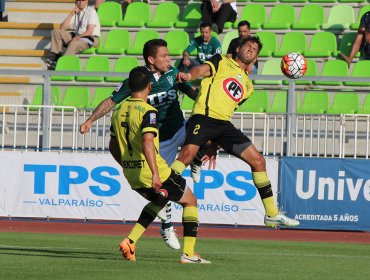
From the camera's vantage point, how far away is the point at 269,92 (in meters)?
20.4

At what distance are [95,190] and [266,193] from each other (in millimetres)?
6738

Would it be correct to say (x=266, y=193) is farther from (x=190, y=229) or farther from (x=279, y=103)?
(x=279, y=103)

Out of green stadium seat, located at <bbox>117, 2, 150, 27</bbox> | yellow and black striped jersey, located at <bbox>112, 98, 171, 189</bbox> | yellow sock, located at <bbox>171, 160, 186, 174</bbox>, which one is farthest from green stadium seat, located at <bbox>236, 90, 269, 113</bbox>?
yellow and black striped jersey, located at <bbox>112, 98, 171, 189</bbox>

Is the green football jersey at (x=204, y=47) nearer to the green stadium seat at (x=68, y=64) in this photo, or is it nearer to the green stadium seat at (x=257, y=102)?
the green stadium seat at (x=257, y=102)

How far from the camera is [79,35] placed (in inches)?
894

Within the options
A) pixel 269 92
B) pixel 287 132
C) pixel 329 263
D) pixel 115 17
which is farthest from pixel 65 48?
pixel 329 263

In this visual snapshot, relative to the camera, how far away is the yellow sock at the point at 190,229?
432 inches

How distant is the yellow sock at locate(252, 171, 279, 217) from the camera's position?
1223cm

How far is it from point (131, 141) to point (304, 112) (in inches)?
367

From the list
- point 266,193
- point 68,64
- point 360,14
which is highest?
point 360,14

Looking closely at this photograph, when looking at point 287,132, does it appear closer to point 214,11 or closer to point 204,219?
point 204,219

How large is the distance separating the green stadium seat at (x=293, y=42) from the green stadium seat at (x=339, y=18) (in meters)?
0.70

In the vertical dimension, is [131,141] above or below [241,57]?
below

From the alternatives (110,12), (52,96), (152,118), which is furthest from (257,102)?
(152,118)
